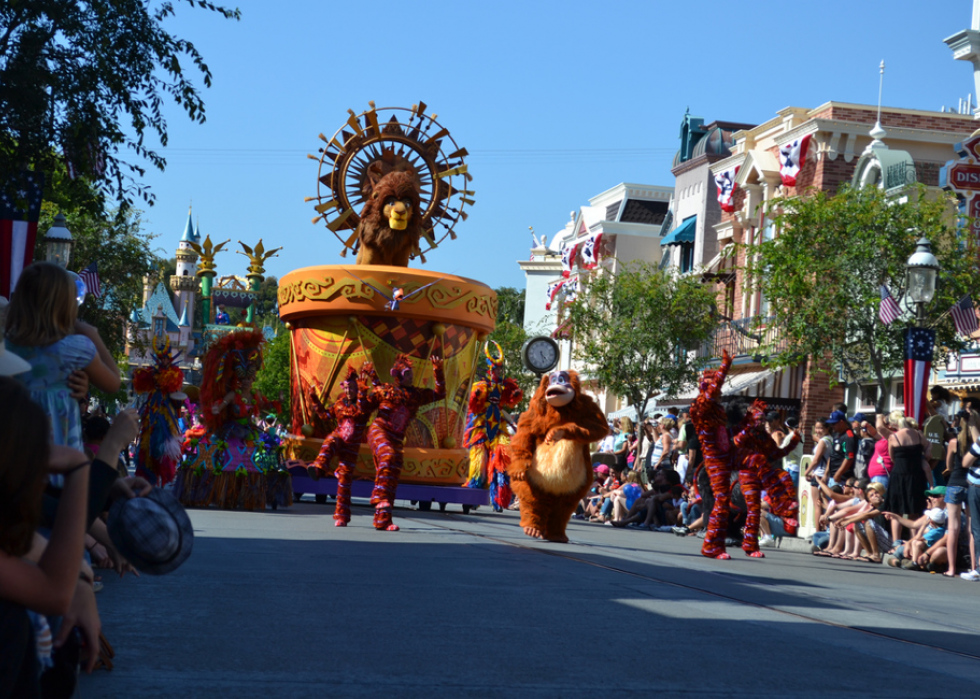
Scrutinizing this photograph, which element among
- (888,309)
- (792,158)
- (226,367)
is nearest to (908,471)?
(226,367)

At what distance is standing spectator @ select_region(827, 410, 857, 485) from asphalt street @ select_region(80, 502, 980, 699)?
13.8 ft

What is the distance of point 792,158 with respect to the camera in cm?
3344

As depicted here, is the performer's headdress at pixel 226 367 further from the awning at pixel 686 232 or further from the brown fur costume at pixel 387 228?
the awning at pixel 686 232

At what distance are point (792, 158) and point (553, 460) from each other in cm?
2208

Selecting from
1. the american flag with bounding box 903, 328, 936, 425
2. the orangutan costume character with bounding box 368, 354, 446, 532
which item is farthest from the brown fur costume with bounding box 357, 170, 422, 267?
the american flag with bounding box 903, 328, 936, 425

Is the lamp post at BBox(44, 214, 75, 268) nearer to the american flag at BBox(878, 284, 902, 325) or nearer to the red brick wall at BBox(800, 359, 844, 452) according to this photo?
the american flag at BBox(878, 284, 902, 325)

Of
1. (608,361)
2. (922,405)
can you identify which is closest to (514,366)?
(608,361)

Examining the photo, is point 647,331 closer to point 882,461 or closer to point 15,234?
point 882,461

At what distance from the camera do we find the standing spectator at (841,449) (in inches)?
634

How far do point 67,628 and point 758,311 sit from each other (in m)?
33.2

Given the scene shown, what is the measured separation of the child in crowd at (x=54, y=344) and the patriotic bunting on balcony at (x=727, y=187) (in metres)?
33.3

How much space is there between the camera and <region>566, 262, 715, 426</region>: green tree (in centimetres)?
3694

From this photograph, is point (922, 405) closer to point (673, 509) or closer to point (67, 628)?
point (673, 509)

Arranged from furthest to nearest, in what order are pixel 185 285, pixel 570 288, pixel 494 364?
pixel 185 285
pixel 570 288
pixel 494 364
